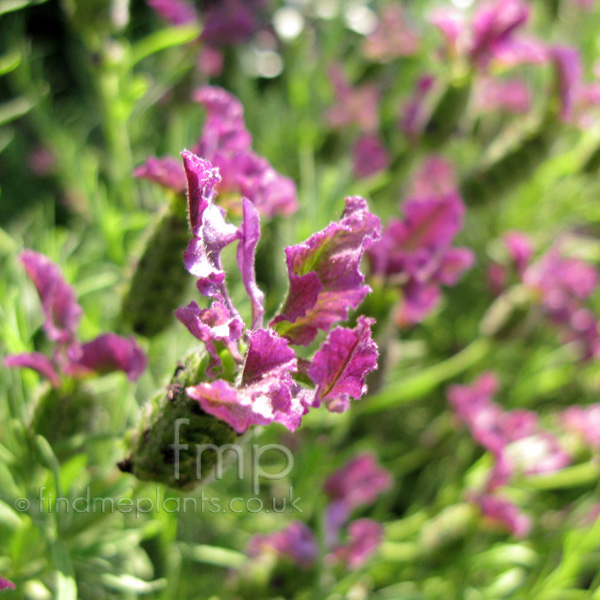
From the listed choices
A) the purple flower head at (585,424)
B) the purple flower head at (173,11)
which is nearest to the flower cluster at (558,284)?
the purple flower head at (585,424)

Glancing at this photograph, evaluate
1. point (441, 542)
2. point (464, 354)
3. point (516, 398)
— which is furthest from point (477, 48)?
point (441, 542)

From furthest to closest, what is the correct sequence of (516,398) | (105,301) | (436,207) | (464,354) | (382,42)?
(382,42) < (516,398) < (464,354) < (105,301) < (436,207)

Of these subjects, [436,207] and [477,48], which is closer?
[436,207]

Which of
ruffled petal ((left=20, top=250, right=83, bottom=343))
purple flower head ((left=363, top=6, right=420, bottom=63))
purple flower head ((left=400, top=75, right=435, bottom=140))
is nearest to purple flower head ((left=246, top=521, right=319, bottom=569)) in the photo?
ruffled petal ((left=20, top=250, right=83, bottom=343))

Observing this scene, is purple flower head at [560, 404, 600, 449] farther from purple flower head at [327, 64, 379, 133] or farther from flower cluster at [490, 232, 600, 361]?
purple flower head at [327, 64, 379, 133]

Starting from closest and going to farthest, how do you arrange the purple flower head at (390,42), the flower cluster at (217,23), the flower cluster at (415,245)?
the flower cluster at (415,245) → the flower cluster at (217,23) → the purple flower head at (390,42)

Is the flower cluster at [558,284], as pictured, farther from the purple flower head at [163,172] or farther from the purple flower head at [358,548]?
the purple flower head at [163,172]

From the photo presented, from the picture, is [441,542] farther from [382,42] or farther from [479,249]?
[382,42]
